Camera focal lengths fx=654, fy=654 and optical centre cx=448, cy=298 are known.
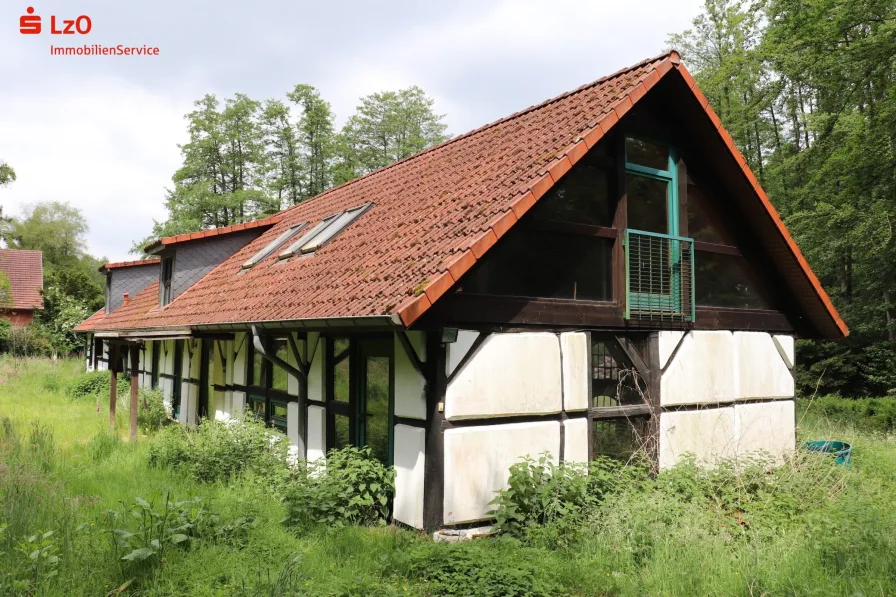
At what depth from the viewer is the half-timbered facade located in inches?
272

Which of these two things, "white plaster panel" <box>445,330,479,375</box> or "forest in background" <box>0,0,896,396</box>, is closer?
"white plaster panel" <box>445,330,479,375</box>

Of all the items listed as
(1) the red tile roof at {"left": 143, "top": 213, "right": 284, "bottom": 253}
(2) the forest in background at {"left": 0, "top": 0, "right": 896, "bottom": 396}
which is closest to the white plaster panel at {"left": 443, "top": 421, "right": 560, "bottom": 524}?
(1) the red tile roof at {"left": 143, "top": 213, "right": 284, "bottom": 253}

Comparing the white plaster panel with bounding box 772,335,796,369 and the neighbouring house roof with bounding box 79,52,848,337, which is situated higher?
the neighbouring house roof with bounding box 79,52,848,337

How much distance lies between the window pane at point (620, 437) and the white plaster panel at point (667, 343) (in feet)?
2.84

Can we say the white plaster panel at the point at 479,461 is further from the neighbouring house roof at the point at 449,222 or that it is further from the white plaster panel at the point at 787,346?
the white plaster panel at the point at 787,346

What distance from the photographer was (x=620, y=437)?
338 inches

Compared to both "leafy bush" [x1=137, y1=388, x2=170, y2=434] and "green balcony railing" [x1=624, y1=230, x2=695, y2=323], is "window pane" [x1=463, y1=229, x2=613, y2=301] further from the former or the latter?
"leafy bush" [x1=137, y1=388, x2=170, y2=434]

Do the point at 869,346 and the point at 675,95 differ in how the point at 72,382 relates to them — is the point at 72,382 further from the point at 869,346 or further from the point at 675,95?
the point at 869,346

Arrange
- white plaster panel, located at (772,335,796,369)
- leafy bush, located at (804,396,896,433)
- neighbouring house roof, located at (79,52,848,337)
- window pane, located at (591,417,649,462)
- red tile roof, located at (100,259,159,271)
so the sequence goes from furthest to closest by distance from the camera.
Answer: red tile roof, located at (100,259,159,271)
leafy bush, located at (804,396,896,433)
white plaster panel, located at (772,335,796,369)
window pane, located at (591,417,649,462)
neighbouring house roof, located at (79,52,848,337)

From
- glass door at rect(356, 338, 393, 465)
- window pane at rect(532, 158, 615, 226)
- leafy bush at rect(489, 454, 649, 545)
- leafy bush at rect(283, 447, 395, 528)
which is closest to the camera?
leafy bush at rect(489, 454, 649, 545)

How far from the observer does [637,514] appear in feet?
20.9

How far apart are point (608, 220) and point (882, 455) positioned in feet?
20.0

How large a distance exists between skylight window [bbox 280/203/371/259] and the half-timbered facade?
0.07 metres

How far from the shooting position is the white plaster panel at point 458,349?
22.5ft
